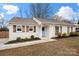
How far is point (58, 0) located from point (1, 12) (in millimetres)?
1384

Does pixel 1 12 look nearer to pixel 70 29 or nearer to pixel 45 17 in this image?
pixel 45 17

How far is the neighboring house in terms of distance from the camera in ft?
32.4

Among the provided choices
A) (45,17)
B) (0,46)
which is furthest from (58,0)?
(0,46)

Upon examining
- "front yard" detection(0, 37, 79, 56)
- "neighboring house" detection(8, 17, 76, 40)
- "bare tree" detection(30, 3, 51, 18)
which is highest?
"bare tree" detection(30, 3, 51, 18)

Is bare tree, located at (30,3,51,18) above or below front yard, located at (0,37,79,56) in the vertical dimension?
above

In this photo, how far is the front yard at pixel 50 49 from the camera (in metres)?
9.80

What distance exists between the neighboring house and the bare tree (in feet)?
0.39

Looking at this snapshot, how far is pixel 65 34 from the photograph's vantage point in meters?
10.0

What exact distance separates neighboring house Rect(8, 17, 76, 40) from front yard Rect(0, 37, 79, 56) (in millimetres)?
249

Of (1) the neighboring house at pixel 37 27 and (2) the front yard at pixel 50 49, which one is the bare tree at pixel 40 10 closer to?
(1) the neighboring house at pixel 37 27

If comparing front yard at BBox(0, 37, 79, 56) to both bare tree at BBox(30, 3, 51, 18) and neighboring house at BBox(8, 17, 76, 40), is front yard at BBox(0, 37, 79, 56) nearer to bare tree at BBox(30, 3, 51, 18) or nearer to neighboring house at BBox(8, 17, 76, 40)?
neighboring house at BBox(8, 17, 76, 40)

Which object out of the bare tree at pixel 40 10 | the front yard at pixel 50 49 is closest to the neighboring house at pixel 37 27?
the bare tree at pixel 40 10

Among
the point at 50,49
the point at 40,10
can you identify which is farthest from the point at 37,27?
the point at 50,49

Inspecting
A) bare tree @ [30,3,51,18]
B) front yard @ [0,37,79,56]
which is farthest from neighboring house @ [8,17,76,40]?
front yard @ [0,37,79,56]
